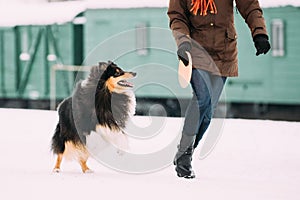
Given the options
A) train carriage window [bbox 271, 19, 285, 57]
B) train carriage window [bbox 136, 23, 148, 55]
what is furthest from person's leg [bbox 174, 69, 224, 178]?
train carriage window [bbox 136, 23, 148, 55]

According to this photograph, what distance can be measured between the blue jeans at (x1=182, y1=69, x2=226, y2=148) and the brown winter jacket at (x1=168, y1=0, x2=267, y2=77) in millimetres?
43

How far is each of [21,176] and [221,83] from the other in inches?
43.2

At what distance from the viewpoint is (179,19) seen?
301cm

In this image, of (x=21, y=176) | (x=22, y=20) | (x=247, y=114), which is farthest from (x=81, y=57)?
(x=21, y=176)

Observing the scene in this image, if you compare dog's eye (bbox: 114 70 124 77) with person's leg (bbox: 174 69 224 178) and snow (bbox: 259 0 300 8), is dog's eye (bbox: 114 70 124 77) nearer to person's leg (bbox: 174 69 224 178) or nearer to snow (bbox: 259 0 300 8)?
person's leg (bbox: 174 69 224 178)

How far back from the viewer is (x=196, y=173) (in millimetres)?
3283

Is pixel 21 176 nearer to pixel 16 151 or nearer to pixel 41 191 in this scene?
pixel 41 191

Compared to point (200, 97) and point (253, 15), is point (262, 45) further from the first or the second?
point (200, 97)

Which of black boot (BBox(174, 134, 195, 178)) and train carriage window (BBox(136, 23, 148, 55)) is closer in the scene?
black boot (BBox(174, 134, 195, 178))

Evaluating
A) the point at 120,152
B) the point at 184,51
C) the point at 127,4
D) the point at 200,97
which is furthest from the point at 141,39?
the point at 184,51

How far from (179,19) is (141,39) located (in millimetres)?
6709

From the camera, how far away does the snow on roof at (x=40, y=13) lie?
10719 mm

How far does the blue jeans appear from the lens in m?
3.05

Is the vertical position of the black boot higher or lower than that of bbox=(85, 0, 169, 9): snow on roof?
lower
